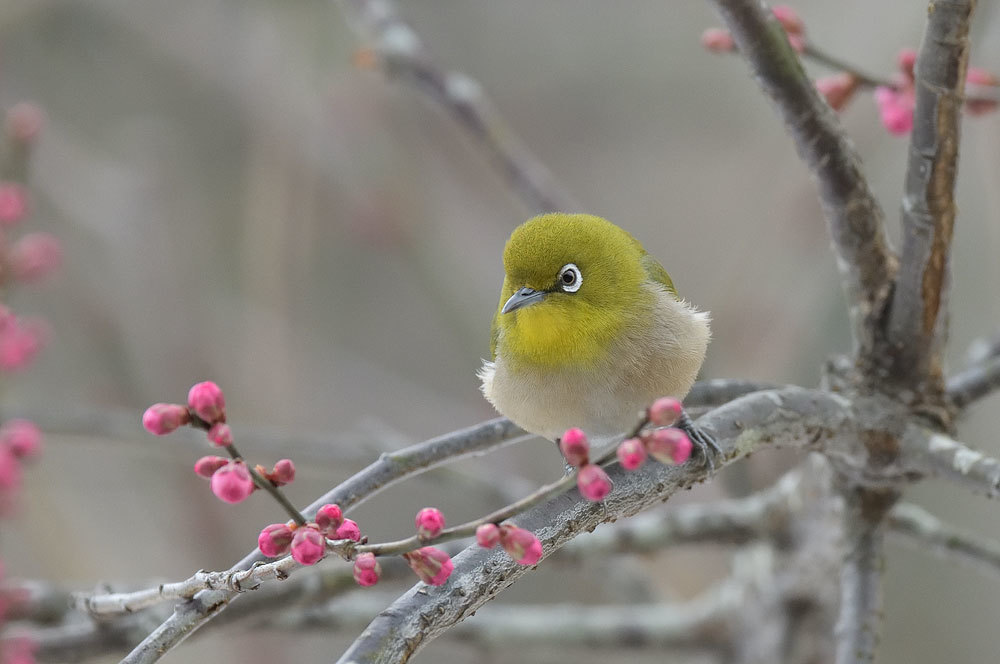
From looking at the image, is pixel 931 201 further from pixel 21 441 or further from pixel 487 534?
pixel 21 441

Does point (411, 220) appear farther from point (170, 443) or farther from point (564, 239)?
point (564, 239)

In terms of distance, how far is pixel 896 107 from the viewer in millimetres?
2650

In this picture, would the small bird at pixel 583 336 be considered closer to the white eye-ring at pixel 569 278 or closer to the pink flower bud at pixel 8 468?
the white eye-ring at pixel 569 278

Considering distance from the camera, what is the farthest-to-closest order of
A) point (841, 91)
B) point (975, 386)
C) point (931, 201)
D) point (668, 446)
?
point (841, 91) → point (975, 386) → point (931, 201) → point (668, 446)

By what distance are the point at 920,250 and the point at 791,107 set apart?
0.46m

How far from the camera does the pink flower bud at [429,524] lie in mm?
1411

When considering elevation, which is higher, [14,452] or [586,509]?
[14,452]

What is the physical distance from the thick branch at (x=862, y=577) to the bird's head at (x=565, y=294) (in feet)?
2.55

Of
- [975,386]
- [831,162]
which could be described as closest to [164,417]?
[831,162]

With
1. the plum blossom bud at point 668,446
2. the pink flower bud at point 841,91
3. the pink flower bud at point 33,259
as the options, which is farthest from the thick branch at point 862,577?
the pink flower bud at point 33,259

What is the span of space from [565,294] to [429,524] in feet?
4.40

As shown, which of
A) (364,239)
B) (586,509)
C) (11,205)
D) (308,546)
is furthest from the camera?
(364,239)

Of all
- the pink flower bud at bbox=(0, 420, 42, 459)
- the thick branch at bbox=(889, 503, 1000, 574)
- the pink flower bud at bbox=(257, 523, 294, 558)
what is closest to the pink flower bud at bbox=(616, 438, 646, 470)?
the pink flower bud at bbox=(257, 523, 294, 558)

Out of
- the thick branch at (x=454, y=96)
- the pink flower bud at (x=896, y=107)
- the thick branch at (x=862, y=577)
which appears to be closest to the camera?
the thick branch at (x=862, y=577)
